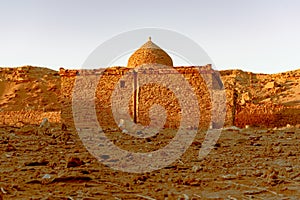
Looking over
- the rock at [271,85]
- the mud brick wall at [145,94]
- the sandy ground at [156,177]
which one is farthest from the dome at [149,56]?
the rock at [271,85]

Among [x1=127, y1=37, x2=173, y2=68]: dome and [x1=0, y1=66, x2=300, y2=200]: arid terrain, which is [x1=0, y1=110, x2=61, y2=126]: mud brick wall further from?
[x1=0, y1=66, x2=300, y2=200]: arid terrain

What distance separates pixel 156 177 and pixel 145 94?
10.3 metres

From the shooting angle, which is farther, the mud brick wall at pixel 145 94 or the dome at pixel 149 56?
the dome at pixel 149 56

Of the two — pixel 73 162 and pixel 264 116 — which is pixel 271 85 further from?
pixel 73 162

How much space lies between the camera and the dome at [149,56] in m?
16.2

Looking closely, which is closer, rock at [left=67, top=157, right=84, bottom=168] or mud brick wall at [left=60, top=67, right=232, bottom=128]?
rock at [left=67, top=157, right=84, bottom=168]

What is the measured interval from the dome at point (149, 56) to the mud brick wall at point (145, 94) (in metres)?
1.96

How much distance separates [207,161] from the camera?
506 cm

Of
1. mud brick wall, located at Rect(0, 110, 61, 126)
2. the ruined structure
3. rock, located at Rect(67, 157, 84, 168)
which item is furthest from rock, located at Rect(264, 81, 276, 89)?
rock, located at Rect(67, 157, 84, 168)

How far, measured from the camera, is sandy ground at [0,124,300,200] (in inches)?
124

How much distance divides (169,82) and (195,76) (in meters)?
1.05

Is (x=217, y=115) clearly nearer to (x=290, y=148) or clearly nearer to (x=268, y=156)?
(x=290, y=148)

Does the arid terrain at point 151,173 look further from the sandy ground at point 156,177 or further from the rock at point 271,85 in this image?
the rock at point 271,85

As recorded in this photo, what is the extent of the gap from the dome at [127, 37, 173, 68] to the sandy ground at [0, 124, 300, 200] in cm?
1045
